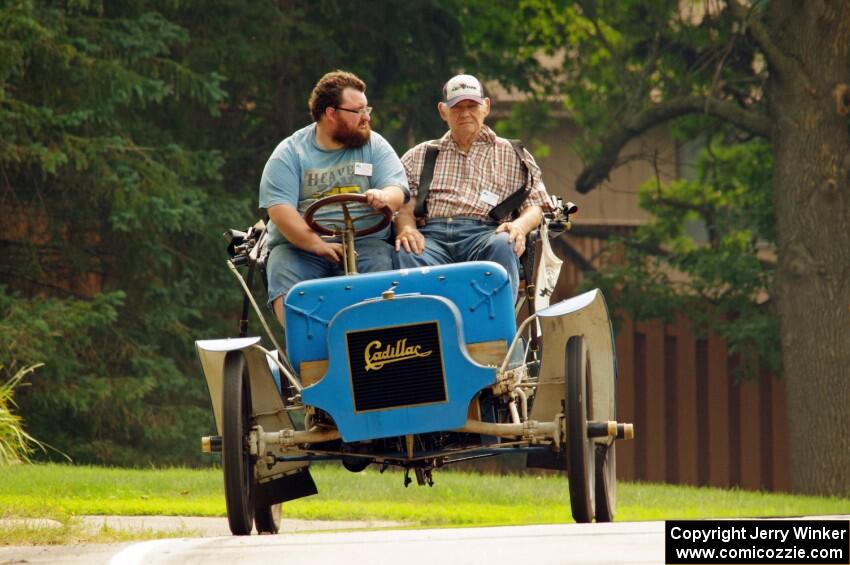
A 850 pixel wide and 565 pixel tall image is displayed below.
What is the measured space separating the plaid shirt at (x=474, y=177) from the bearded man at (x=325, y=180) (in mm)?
267

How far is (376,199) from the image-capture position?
26.4 ft

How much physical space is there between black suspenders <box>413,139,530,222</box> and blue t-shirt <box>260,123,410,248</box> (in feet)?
0.87

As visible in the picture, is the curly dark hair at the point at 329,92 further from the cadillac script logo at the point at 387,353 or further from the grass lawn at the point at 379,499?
the grass lawn at the point at 379,499

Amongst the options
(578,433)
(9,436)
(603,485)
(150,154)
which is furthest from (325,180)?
(150,154)

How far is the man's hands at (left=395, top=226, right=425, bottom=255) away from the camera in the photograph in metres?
8.32

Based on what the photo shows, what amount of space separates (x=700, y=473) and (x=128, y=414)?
23.1ft

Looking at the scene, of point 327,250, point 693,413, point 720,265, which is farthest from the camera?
point 693,413

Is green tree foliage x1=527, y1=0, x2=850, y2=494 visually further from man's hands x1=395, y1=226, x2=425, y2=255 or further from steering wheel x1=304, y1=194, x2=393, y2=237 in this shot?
steering wheel x1=304, y1=194, x2=393, y2=237

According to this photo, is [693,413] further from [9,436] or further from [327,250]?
[327,250]

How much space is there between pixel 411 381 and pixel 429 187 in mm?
1559

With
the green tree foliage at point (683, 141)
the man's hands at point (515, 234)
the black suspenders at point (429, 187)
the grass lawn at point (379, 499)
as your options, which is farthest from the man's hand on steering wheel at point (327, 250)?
the green tree foliage at point (683, 141)

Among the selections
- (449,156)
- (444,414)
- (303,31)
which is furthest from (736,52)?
(444,414)

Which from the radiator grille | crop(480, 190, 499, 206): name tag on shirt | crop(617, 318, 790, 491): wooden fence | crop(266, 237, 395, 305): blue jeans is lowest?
crop(617, 318, 790, 491): wooden fence

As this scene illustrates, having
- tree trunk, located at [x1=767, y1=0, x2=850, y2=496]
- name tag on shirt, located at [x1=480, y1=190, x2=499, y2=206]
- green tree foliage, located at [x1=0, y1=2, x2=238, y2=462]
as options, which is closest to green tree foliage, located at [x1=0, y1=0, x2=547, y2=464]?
green tree foliage, located at [x1=0, y1=2, x2=238, y2=462]
